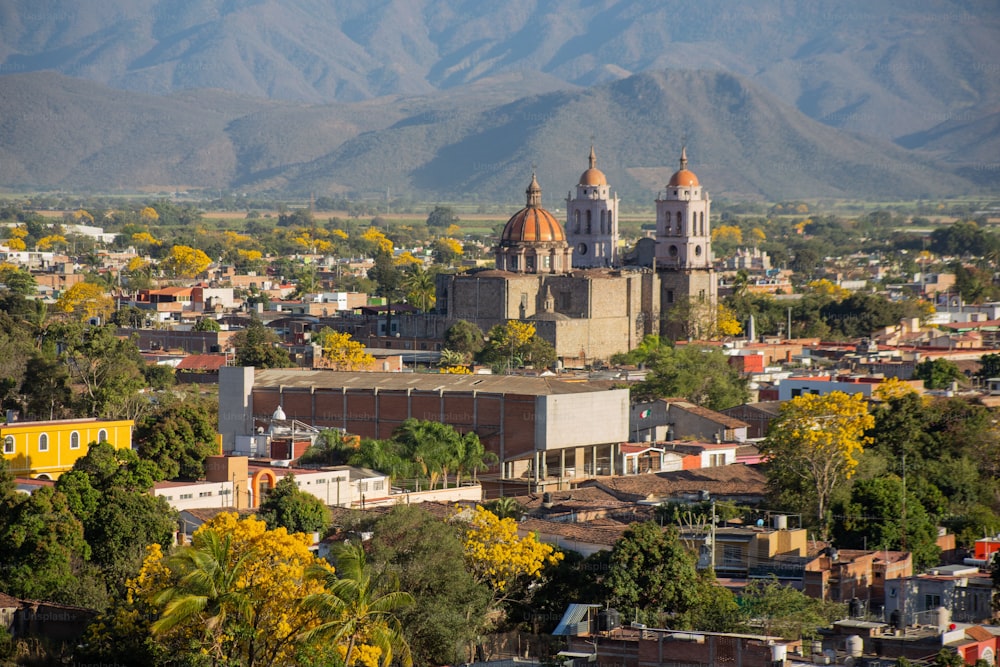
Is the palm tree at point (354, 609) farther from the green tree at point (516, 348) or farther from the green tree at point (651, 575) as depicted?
the green tree at point (516, 348)

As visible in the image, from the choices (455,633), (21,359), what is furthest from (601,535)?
(21,359)

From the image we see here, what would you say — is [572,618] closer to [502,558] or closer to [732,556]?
[502,558]

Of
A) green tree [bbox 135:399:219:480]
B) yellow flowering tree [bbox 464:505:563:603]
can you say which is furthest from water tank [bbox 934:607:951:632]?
green tree [bbox 135:399:219:480]

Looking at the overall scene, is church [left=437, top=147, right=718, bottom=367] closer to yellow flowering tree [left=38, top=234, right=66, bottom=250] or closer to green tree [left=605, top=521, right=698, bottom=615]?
green tree [left=605, top=521, right=698, bottom=615]

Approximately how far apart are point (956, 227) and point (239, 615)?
158038 millimetres

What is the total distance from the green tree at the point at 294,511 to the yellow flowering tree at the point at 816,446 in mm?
9162

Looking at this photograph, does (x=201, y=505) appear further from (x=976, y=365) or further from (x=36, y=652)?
(x=976, y=365)

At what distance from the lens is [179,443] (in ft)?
142

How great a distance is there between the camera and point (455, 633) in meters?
31.1

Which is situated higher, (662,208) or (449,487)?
(662,208)

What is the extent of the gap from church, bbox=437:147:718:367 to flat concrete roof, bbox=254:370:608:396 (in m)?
26.5

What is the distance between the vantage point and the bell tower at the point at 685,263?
92812 millimetres

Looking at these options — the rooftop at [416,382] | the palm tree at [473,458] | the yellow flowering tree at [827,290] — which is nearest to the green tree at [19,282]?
the yellow flowering tree at [827,290]

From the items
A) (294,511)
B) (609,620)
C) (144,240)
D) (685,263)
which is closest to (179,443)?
(294,511)
